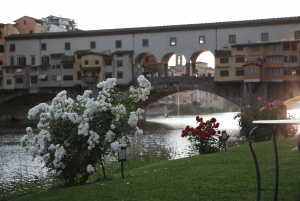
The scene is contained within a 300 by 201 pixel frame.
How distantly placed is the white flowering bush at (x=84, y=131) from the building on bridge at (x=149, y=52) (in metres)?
38.4

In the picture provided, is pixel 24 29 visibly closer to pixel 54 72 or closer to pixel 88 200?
pixel 54 72

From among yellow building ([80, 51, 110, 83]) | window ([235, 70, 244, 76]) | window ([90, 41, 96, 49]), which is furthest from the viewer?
window ([90, 41, 96, 49])

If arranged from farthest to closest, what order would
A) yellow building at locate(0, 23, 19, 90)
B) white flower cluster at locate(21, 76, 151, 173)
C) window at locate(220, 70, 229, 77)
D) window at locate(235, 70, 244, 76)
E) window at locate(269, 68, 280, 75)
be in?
yellow building at locate(0, 23, 19, 90), window at locate(220, 70, 229, 77), window at locate(235, 70, 244, 76), window at locate(269, 68, 280, 75), white flower cluster at locate(21, 76, 151, 173)

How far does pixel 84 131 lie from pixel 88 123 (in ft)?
1.35

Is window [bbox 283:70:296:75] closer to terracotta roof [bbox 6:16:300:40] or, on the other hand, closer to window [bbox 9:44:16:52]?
terracotta roof [bbox 6:16:300:40]

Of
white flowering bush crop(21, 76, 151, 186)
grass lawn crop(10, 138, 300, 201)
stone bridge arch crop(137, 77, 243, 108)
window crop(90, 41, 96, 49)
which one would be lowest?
grass lawn crop(10, 138, 300, 201)

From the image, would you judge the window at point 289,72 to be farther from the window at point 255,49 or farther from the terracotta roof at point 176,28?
the terracotta roof at point 176,28

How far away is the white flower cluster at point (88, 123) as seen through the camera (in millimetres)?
11523

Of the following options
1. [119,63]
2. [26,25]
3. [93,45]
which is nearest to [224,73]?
[119,63]

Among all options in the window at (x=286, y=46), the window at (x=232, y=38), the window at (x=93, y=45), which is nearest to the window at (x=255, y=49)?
the window at (x=286, y=46)

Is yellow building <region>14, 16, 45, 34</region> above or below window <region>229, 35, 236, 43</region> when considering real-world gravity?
above

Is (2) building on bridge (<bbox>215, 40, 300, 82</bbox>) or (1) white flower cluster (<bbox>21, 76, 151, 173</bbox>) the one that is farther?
(2) building on bridge (<bbox>215, 40, 300, 82</bbox>)

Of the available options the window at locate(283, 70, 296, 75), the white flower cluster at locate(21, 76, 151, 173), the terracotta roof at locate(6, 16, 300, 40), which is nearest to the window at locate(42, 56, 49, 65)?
the terracotta roof at locate(6, 16, 300, 40)

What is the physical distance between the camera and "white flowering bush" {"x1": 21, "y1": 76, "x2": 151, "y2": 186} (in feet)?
38.1
